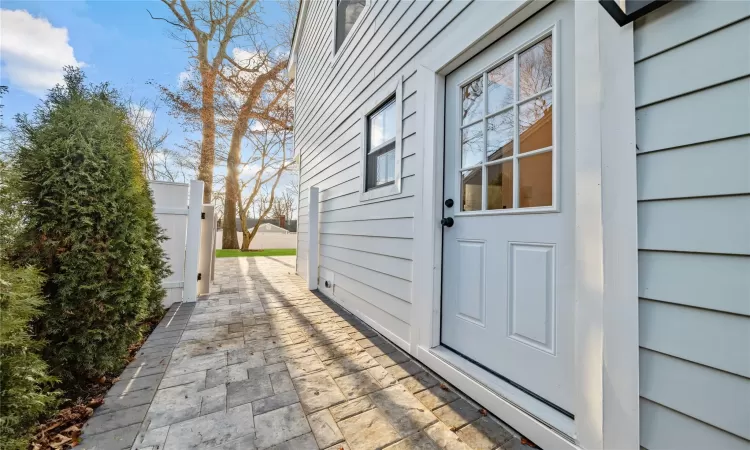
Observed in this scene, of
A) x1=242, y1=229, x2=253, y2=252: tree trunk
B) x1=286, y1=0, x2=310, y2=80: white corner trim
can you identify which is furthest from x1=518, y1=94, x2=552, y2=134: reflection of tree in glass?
x1=242, y1=229, x2=253, y2=252: tree trunk

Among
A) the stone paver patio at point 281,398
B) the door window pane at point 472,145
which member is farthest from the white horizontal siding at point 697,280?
the door window pane at point 472,145

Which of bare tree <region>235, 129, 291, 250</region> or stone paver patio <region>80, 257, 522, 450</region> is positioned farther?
bare tree <region>235, 129, 291, 250</region>

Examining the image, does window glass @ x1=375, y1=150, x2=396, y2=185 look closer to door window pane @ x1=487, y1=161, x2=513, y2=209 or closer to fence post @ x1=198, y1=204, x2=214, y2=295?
door window pane @ x1=487, y1=161, x2=513, y2=209

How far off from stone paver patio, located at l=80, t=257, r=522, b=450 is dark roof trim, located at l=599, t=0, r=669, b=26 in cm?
183

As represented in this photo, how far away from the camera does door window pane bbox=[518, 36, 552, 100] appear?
1463 millimetres

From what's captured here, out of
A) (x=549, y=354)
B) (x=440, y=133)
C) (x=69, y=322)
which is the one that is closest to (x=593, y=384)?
(x=549, y=354)

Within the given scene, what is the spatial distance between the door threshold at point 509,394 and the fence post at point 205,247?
3548mm

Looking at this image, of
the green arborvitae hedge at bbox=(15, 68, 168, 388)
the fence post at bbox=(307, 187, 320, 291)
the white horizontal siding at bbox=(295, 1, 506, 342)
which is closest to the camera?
the green arborvitae hedge at bbox=(15, 68, 168, 388)

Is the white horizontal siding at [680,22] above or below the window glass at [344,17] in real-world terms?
below

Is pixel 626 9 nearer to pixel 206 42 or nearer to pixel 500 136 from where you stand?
pixel 500 136

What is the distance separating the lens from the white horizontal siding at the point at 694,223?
84 centimetres

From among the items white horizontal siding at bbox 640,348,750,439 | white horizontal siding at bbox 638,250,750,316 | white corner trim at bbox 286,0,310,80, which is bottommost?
white horizontal siding at bbox 640,348,750,439

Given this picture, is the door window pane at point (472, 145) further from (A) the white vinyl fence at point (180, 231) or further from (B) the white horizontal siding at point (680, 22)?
(A) the white vinyl fence at point (180, 231)

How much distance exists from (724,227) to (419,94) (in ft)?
6.11
